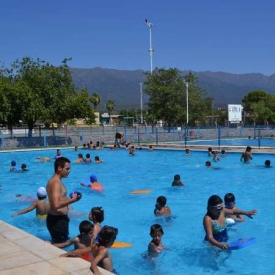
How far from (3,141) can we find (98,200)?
23.0 meters

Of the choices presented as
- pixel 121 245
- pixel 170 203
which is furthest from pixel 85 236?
pixel 170 203

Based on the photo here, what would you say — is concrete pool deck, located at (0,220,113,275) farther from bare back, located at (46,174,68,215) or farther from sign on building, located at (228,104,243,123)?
sign on building, located at (228,104,243,123)

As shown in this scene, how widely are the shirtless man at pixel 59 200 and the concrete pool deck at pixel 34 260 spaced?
12.5 inches

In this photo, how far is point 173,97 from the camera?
52875mm

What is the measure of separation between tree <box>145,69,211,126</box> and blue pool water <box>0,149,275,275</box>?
26763mm

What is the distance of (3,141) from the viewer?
112 ft

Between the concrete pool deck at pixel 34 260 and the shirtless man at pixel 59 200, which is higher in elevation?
the shirtless man at pixel 59 200

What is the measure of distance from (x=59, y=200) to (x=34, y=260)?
0.91 metres

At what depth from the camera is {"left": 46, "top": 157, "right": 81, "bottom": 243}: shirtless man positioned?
19.2ft

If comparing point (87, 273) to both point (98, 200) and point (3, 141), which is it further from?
point (3, 141)

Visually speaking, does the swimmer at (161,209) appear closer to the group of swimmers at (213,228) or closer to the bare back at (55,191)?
the group of swimmers at (213,228)

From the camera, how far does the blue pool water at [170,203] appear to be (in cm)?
727

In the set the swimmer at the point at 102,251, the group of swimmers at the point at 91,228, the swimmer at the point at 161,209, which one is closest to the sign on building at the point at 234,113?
the swimmer at the point at 161,209

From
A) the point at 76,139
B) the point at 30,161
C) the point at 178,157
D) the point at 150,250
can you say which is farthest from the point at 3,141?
the point at 150,250
